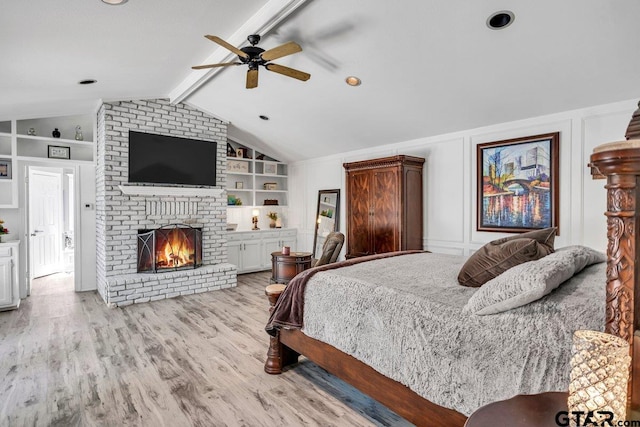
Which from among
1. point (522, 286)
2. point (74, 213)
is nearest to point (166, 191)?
point (74, 213)

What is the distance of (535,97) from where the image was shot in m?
3.57

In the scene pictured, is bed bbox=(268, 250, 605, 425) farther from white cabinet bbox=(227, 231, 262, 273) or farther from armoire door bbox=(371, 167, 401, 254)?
white cabinet bbox=(227, 231, 262, 273)

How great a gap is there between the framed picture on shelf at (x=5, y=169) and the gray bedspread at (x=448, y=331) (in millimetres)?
4863

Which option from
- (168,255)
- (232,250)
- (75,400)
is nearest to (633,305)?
(75,400)

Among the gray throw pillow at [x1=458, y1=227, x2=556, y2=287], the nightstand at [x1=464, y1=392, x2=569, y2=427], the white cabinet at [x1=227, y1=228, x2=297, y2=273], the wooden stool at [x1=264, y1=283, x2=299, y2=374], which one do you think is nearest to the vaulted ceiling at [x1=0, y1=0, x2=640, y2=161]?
the gray throw pillow at [x1=458, y1=227, x2=556, y2=287]

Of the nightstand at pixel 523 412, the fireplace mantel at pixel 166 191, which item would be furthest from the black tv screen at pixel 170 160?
the nightstand at pixel 523 412

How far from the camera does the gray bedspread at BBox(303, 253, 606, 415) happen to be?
4.57ft

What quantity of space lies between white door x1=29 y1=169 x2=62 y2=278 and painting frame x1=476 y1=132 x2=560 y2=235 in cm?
702

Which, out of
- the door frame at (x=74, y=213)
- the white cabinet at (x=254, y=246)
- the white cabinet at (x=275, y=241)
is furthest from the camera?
the white cabinet at (x=275, y=241)

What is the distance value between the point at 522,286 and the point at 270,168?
652 centimetres

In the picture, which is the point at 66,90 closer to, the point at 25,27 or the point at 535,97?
the point at 25,27

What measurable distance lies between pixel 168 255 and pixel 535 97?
5.26 metres

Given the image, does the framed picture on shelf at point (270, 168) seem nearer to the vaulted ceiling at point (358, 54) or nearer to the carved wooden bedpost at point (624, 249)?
the vaulted ceiling at point (358, 54)

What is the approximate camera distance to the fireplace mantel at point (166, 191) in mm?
5062
